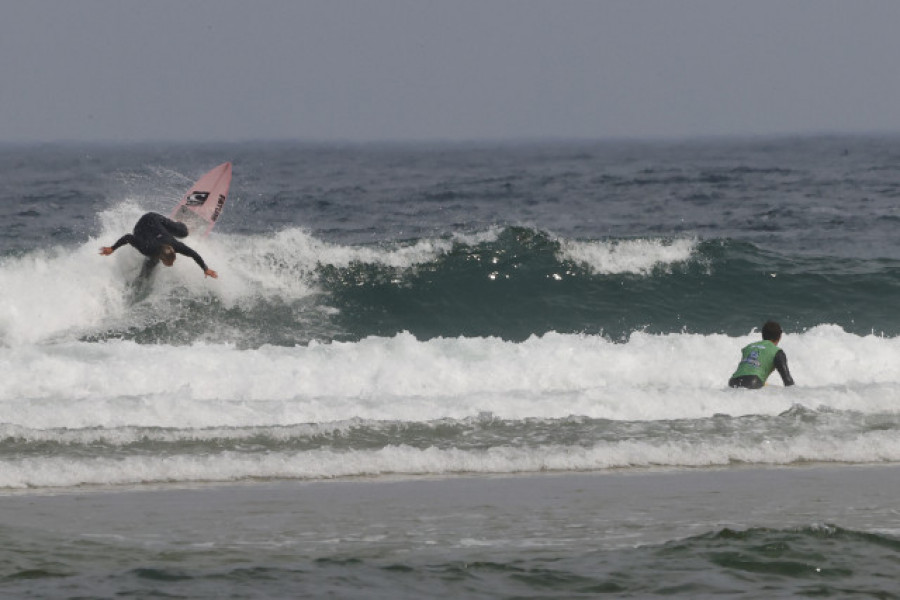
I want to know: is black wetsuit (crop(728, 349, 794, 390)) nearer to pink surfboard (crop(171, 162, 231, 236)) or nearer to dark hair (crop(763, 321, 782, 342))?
dark hair (crop(763, 321, 782, 342))

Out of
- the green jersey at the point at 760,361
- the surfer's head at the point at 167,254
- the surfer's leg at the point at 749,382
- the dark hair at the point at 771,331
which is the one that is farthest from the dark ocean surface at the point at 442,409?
the surfer's head at the point at 167,254

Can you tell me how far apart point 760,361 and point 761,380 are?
178 mm

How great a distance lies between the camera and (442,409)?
34.6ft

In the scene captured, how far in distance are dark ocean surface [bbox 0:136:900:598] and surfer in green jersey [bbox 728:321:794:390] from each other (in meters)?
0.21

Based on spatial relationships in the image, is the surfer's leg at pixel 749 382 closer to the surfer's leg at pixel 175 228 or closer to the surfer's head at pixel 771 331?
the surfer's head at pixel 771 331

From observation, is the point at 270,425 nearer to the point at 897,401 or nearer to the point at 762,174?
the point at 897,401

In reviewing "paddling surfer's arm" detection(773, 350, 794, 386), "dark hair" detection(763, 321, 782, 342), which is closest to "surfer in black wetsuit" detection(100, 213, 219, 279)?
"dark hair" detection(763, 321, 782, 342)

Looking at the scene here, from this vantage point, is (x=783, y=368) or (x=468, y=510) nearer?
(x=468, y=510)

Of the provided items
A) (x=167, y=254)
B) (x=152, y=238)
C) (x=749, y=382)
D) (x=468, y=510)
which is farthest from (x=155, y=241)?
(x=468, y=510)

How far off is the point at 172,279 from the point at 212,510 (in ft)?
29.6

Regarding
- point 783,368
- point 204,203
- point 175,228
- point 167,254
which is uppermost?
point 204,203

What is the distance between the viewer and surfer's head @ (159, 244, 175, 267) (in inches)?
589

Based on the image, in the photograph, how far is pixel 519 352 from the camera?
42.2ft

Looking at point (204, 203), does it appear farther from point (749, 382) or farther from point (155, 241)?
point (749, 382)
